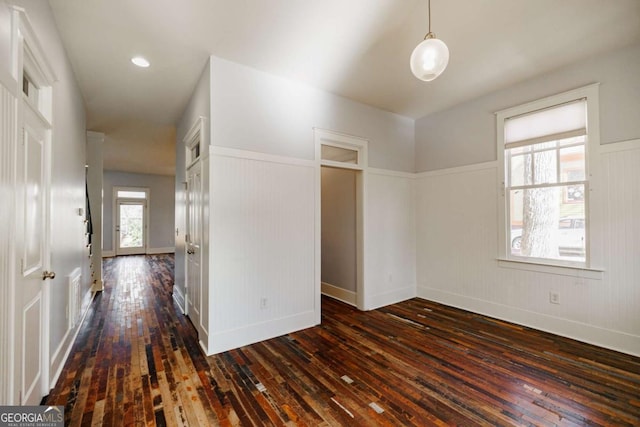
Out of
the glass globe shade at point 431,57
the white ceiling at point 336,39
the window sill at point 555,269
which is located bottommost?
the window sill at point 555,269

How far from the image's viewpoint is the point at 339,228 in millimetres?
4727

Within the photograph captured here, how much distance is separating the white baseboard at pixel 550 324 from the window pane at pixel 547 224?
754 mm

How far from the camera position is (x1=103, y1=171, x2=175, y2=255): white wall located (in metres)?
9.84

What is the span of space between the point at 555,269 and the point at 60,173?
219 inches

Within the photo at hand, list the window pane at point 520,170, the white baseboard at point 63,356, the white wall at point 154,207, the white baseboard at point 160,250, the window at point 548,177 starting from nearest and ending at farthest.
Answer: the white baseboard at point 63,356, the window at point 548,177, the window pane at point 520,170, the white wall at point 154,207, the white baseboard at point 160,250

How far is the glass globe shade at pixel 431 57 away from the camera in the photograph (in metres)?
1.84

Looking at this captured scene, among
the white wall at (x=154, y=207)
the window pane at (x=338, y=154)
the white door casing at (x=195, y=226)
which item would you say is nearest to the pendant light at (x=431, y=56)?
the window pane at (x=338, y=154)

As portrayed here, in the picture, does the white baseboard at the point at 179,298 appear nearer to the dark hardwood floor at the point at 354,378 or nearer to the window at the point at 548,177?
the dark hardwood floor at the point at 354,378

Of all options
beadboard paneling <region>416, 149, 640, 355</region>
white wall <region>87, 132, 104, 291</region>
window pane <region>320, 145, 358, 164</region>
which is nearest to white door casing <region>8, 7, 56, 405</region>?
window pane <region>320, 145, 358, 164</region>

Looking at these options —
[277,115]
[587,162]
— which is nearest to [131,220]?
[277,115]

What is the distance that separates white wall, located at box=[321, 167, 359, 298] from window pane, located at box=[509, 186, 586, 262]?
7.33 ft

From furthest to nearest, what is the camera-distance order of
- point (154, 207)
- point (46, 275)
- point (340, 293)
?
1. point (154, 207)
2. point (340, 293)
3. point (46, 275)

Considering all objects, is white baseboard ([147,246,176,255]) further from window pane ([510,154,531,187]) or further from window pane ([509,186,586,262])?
window pane ([510,154,531,187])

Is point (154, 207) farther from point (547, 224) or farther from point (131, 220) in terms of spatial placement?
point (547, 224)
